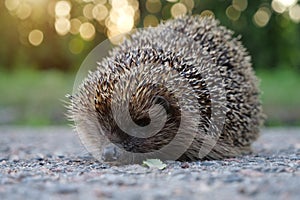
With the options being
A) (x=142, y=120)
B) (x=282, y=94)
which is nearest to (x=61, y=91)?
(x=282, y=94)

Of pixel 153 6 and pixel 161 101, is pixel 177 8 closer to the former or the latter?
pixel 153 6

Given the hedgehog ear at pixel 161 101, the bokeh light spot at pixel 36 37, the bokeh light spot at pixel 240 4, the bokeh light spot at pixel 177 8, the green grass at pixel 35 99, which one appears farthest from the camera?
the bokeh light spot at pixel 36 37

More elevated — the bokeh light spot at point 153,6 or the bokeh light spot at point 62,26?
the bokeh light spot at point 153,6

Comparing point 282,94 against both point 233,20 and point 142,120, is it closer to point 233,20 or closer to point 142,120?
point 233,20

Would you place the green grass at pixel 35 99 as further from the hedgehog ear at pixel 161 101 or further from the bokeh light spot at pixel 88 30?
the bokeh light spot at pixel 88 30

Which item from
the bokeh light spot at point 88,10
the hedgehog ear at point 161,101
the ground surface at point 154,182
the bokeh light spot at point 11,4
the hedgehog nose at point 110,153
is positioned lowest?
the ground surface at point 154,182

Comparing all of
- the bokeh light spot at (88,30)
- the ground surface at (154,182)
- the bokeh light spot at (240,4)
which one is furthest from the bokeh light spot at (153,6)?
the ground surface at (154,182)

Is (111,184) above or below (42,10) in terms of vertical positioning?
below
